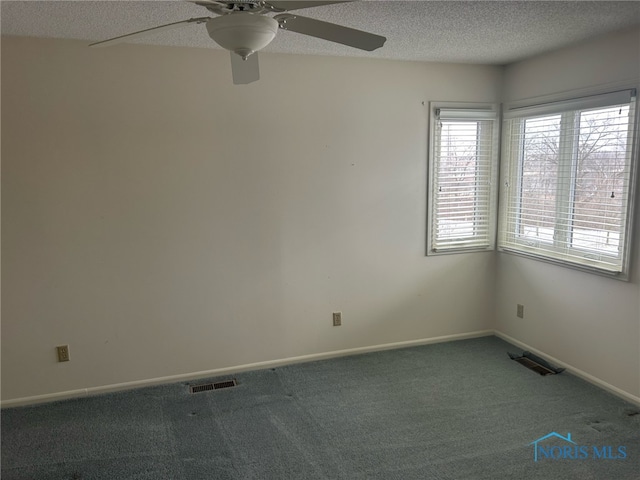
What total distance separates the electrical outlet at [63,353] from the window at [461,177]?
2.77 m

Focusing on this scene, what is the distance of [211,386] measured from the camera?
10.9 ft

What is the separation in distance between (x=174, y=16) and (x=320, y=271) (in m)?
2.00

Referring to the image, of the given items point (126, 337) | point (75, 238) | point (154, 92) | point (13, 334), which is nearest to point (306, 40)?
point (154, 92)

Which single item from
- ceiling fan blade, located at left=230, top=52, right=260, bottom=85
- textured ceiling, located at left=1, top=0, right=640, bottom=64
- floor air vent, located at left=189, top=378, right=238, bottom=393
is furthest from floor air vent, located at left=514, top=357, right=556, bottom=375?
ceiling fan blade, located at left=230, top=52, right=260, bottom=85

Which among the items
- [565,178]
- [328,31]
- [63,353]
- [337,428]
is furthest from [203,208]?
[565,178]

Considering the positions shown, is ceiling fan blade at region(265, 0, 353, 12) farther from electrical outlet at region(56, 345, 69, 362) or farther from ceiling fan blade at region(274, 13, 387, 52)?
electrical outlet at region(56, 345, 69, 362)

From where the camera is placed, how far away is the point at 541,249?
145 inches

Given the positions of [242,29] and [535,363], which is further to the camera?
[535,363]

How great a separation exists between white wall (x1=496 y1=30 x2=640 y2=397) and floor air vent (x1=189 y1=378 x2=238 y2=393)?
239 centimetres

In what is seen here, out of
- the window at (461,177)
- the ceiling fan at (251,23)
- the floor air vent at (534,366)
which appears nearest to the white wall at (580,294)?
the floor air vent at (534,366)

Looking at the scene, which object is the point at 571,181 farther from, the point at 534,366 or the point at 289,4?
the point at 289,4

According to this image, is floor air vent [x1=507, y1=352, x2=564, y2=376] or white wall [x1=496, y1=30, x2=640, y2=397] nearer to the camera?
white wall [x1=496, y1=30, x2=640, y2=397]

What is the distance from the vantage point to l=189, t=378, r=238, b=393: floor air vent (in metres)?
3.26
